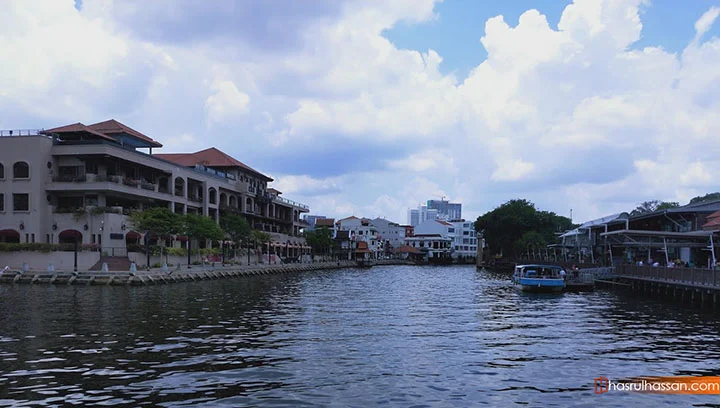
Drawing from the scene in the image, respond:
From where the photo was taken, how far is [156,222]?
6369 cm

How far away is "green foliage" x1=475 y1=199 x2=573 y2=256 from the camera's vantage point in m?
137

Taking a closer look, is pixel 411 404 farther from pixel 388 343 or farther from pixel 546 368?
pixel 388 343

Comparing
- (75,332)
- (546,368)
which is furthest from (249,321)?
(546,368)

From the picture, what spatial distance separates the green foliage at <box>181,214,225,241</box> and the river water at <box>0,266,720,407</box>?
3189 centimetres

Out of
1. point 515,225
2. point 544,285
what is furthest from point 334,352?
point 515,225

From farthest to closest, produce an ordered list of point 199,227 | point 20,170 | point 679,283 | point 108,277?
1. point 199,227
2. point 20,170
3. point 108,277
4. point 679,283

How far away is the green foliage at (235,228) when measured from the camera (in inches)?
3337

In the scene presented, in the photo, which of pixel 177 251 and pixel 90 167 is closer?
pixel 90 167

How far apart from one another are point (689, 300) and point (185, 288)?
41.4 meters

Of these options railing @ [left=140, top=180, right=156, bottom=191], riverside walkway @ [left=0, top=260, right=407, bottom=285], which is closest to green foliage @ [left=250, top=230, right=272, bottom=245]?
railing @ [left=140, top=180, right=156, bottom=191]

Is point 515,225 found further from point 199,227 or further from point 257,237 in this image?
point 199,227

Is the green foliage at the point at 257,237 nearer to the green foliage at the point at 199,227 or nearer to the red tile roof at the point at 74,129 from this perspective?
the green foliage at the point at 199,227

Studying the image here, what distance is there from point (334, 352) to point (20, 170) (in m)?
57.0

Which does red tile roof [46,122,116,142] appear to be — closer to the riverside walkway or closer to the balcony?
the balcony
